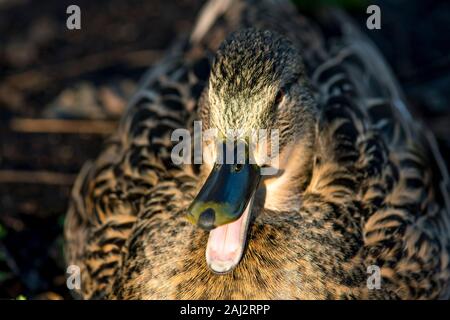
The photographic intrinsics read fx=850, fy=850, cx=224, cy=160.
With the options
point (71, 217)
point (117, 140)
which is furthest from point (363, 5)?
point (71, 217)

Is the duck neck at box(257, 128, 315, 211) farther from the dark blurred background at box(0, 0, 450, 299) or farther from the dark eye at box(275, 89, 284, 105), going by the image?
the dark blurred background at box(0, 0, 450, 299)

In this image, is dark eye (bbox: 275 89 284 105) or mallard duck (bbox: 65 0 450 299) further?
dark eye (bbox: 275 89 284 105)

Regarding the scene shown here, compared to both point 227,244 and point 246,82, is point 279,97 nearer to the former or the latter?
point 246,82

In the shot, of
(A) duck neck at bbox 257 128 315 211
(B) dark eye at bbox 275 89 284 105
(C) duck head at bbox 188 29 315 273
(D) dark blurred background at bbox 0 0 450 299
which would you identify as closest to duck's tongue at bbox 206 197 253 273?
(C) duck head at bbox 188 29 315 273

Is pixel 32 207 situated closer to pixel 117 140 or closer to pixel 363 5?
pixel 117 140

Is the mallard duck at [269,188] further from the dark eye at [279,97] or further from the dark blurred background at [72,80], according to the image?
the dark blurred background at [72,80]

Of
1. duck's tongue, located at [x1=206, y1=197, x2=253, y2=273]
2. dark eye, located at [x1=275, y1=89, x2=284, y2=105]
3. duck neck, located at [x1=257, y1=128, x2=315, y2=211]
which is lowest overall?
duck's tongue, located at [x1=206, y1=197, x2=253, y2=273]
